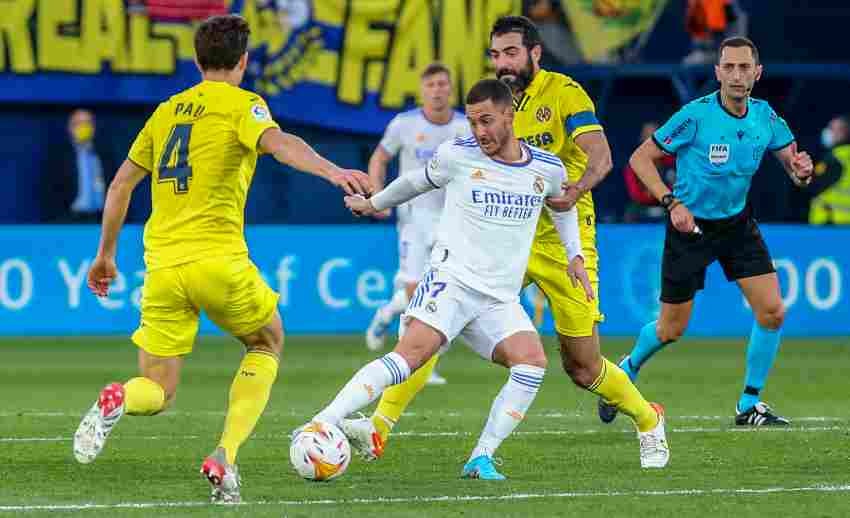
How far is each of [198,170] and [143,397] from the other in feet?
3.27

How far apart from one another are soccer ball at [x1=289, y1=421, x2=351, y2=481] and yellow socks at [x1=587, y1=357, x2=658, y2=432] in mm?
1811

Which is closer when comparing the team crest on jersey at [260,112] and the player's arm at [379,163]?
the team crest on jersey at [260,112]

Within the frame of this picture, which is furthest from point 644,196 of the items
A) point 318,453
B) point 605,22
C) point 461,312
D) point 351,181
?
point 351,181

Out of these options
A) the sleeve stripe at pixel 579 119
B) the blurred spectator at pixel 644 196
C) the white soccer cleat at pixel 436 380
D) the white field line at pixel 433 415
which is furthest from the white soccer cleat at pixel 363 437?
the blurred spectator at pixel 644 196

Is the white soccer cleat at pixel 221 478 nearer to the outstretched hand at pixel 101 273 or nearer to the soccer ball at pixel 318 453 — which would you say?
the soccer ball at pixel 318 453

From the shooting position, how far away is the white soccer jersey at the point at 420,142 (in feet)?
50.0

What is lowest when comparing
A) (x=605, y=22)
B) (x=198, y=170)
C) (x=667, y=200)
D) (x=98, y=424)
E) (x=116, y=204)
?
(x=605, y=22)

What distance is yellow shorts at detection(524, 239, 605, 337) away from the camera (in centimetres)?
984

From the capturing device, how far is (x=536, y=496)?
27.9ft

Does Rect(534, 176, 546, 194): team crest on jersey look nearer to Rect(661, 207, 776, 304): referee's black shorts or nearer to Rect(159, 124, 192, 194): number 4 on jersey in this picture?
Rect(159, 124, 192, 194): number 4 on jersey

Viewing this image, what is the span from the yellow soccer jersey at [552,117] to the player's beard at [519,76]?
0.05 metres

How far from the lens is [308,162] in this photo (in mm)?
8023

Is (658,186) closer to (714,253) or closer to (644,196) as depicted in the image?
(714,253)

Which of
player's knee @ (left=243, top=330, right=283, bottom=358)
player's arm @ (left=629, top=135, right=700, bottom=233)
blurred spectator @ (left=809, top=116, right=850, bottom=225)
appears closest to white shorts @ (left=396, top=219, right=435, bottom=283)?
player's arm @ (left=629, top=135, right=700, bottom=233)
